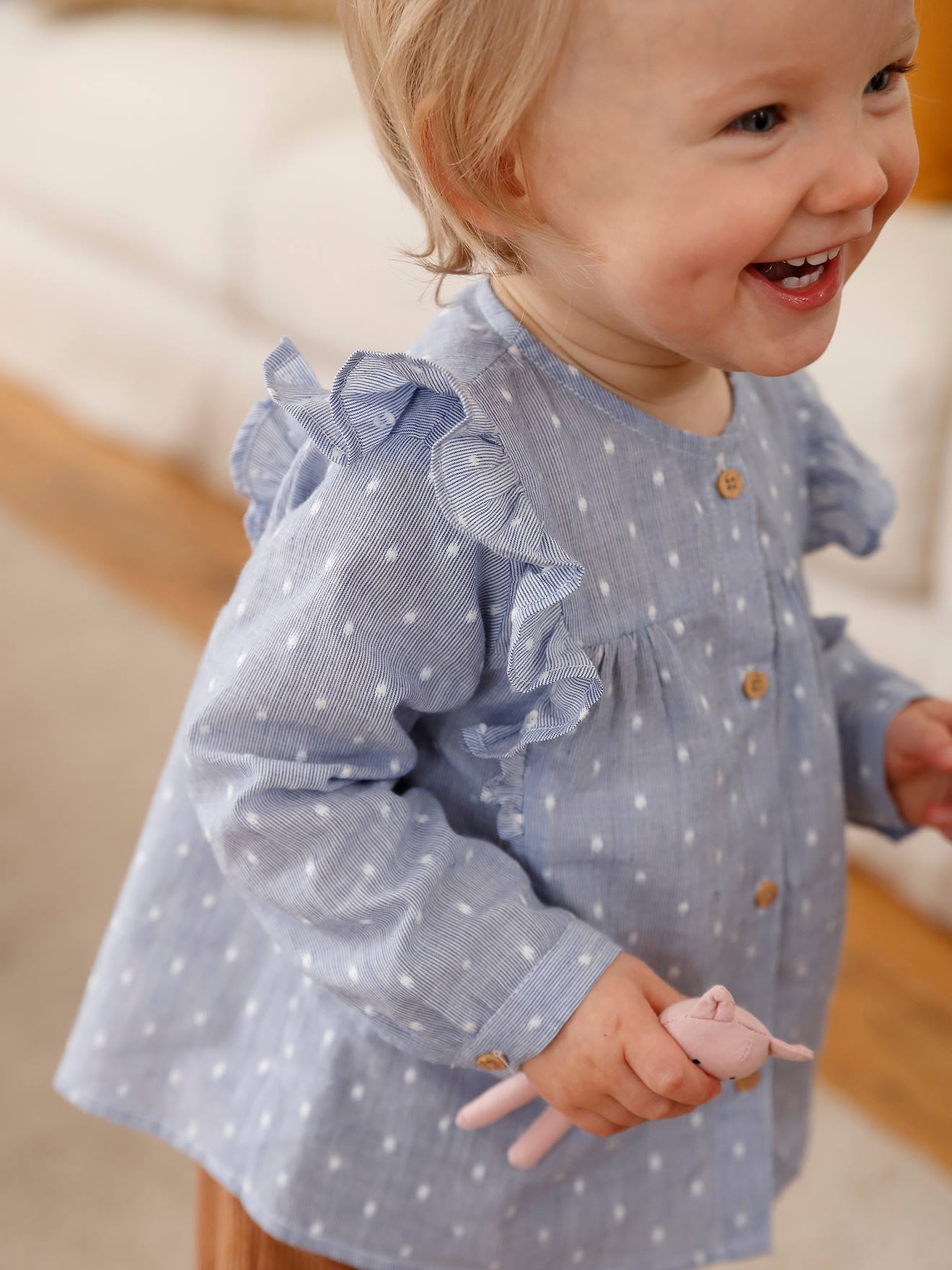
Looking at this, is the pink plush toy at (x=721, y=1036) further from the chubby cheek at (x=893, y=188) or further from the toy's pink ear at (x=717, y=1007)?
the chubby cheek at (x=893, y=188)

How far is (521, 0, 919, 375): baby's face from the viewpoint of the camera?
0.47m

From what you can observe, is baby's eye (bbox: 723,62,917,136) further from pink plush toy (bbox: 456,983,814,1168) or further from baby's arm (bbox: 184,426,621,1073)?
pink plush toy (bbox: 456,983,814,1168)

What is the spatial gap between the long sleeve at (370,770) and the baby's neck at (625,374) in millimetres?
77

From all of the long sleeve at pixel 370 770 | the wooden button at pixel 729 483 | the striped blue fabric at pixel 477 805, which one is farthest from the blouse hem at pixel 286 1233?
the wooden button at pixel 729 483

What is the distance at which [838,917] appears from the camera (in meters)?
0.73

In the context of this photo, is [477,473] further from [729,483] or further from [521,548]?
[729,483]

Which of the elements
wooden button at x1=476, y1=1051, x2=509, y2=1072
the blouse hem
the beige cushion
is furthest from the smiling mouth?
the beige cushion

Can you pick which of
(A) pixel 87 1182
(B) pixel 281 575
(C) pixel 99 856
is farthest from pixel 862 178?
(C) pixel 99 856

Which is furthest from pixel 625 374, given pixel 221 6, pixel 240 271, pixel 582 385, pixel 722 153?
pixel 221 6

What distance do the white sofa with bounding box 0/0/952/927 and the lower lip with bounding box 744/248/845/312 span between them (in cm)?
57

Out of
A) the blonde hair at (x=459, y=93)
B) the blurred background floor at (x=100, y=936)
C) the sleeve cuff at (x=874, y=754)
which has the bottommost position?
the blurred background floor at (x=100, y=936)

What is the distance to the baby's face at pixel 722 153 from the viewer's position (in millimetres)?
473

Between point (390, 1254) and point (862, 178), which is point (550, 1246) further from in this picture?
point (862, 178)

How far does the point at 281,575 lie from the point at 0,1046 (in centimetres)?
81
